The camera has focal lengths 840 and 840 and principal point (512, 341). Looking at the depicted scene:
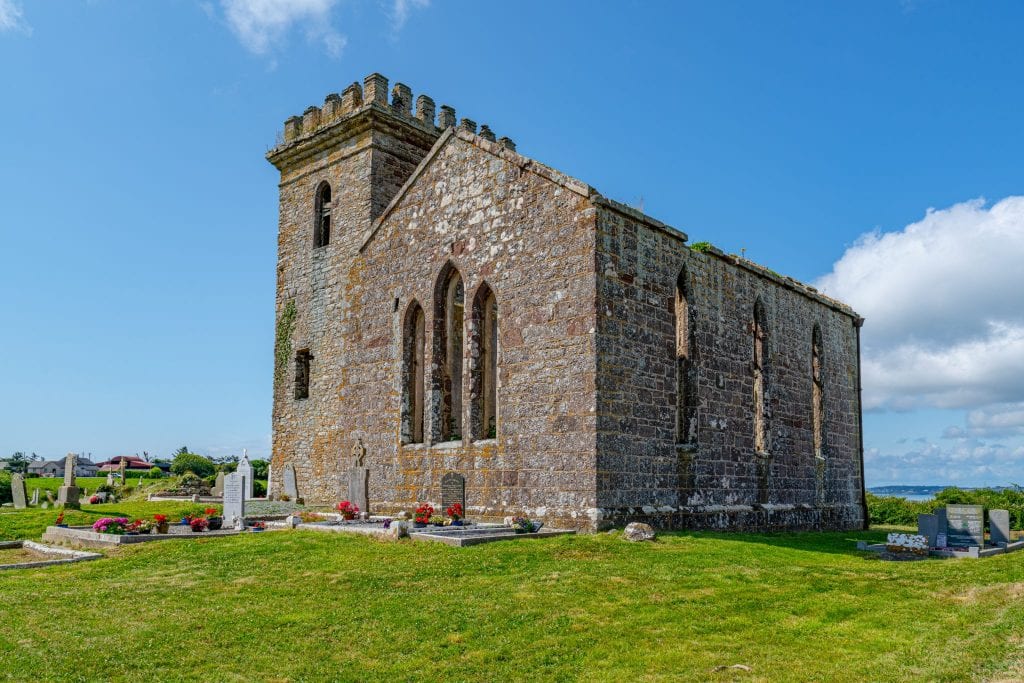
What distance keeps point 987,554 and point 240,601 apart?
43.6 ft

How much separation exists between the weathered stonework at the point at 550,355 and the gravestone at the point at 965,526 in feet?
11.8

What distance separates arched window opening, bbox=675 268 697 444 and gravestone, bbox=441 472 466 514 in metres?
4.39

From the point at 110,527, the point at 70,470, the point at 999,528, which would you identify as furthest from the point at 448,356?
the point at 70,470

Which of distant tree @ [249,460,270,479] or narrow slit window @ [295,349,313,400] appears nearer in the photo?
narrow slit window @ [295,349,313,400]

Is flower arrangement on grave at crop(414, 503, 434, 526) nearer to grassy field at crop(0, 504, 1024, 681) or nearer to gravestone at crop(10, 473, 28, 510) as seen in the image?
grassy field at crop(0, 504, 1024, 681)

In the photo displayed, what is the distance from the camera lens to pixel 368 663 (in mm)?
8023

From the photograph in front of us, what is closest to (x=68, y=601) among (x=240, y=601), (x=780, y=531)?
(x=240, y=601)

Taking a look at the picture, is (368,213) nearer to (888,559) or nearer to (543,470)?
(543,470)

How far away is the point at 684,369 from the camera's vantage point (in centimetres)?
1703

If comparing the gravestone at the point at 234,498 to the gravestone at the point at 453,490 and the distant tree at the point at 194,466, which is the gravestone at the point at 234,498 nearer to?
the gravestone at the point at 453,490

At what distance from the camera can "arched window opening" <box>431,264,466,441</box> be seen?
58.8ft

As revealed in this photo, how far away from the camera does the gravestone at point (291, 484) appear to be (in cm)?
2431

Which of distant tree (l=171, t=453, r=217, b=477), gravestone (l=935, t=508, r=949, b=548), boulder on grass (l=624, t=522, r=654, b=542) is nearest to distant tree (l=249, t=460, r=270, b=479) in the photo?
distant tree (l=171, t=453, r=217, b=477)

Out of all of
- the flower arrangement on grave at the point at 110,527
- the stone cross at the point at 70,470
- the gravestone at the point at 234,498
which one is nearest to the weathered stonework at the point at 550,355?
the gravestone at the point at 234,498
